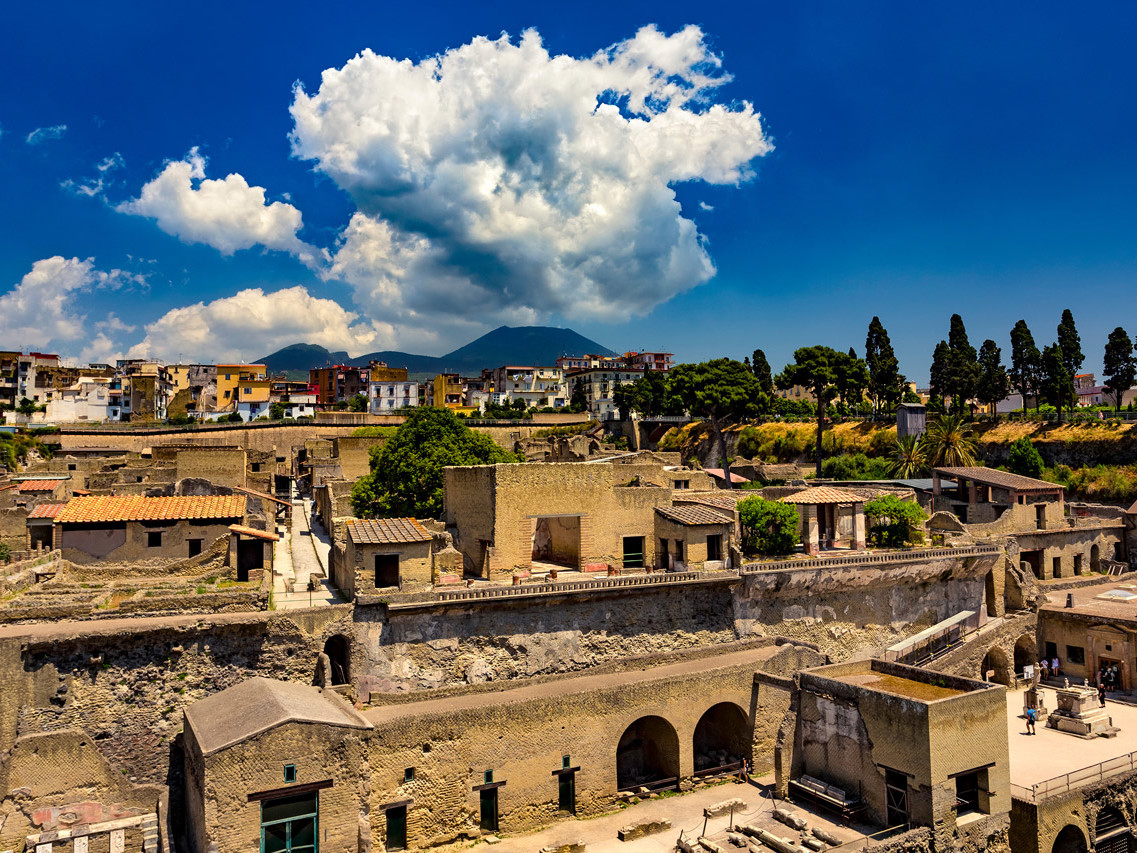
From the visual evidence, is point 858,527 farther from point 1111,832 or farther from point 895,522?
point 1111,832

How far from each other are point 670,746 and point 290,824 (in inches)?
433

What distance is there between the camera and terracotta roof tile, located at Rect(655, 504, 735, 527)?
29734 mm

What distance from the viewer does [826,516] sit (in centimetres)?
3541

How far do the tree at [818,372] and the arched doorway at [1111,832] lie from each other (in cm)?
3715

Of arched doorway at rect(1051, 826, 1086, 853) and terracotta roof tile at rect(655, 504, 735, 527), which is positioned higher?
terracotta roof tile at rect(655, 504, 735, 527)

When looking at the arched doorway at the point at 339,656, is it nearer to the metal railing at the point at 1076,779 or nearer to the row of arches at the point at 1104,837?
the metal railing at the point at 1076,779

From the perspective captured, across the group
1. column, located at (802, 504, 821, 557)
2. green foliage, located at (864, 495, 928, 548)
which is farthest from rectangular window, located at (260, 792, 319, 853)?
green foliage, located at (864, 495, 928, 548)

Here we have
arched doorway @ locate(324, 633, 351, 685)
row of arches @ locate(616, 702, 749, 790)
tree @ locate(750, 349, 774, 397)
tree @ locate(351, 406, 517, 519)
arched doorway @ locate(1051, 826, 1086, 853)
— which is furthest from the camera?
tree @ locate(750, 349, 774, 397)

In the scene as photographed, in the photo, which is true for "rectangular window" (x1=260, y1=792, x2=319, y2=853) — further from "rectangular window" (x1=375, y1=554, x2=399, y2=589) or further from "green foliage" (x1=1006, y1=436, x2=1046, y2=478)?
"green foliage" (x1=1006, y1=436, x2=1046, y2=478)

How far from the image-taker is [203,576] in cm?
2638

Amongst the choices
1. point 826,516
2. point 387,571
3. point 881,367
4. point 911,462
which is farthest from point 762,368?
point 387,571

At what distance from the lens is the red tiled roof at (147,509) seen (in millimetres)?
27250

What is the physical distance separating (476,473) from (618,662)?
969cm

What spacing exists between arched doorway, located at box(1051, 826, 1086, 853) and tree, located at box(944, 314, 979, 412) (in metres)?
45.6
